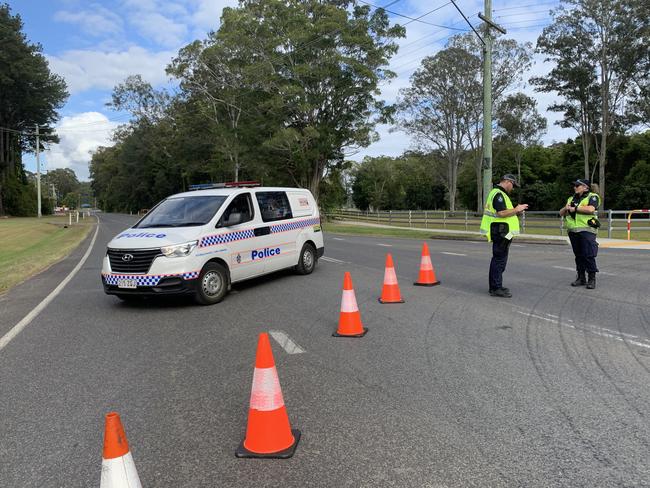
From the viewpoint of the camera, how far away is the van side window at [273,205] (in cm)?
1006

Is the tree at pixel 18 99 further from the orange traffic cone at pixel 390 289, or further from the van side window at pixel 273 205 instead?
the orange traffic cone at pixel 390 289

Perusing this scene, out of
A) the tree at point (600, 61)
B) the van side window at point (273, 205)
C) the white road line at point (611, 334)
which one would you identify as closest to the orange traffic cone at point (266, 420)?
the white road line at point (611, 334)

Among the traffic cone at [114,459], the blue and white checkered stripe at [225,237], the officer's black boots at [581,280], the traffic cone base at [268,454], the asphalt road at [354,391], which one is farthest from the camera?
the officer's black boots at [581,280]

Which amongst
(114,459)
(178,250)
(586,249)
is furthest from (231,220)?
(114,459)

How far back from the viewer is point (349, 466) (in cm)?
318

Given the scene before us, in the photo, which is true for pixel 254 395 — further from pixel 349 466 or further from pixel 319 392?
pixel 319 392

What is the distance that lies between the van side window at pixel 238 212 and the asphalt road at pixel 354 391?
5.26 feet

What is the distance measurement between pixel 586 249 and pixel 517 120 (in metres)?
40.1

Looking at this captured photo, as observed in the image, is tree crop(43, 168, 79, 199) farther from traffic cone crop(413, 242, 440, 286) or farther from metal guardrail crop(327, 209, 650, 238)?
traffic cone crop(413, 242, 440, 286)

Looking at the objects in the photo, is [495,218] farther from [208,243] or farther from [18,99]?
[18,99]

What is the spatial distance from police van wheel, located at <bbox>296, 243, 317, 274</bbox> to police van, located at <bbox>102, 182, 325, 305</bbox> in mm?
31

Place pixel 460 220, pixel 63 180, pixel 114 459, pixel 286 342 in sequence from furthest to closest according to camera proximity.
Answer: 1. pixel 63 180
2. pixel 460 220
3. pixel 286 342
4. pixel 114 459

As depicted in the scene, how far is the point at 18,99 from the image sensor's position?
61.0 metres

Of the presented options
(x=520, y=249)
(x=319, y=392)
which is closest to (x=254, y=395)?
(x=319, y=392)
